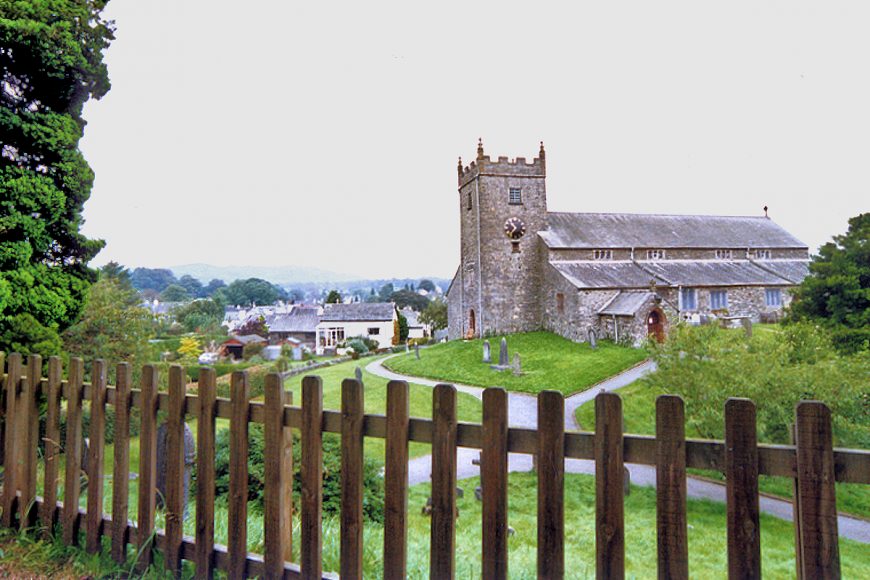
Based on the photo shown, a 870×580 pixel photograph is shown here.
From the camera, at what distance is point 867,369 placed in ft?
30.3

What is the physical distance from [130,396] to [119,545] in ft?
3.09

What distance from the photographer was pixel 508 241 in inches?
1044

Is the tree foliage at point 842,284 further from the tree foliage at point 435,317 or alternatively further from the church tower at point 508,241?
the tree foliage at point 435,317

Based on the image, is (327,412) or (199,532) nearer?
(327,412)

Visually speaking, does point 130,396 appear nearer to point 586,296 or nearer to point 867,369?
point 867,369

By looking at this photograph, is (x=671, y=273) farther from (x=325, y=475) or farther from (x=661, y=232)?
(x=325, y=475)

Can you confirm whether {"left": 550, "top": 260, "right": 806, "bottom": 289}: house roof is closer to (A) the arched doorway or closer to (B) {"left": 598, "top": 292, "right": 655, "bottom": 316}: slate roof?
(B) {"left": 598, "top": 292, "right": 655, "bottom": 316}: slate roof

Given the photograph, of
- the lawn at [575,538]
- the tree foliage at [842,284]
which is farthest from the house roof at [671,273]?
the lawn at [575,538]

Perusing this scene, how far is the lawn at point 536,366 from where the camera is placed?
40.5 feet

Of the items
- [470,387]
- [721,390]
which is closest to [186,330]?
[470,387]

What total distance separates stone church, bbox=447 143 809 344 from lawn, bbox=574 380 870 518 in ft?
A: 35.9

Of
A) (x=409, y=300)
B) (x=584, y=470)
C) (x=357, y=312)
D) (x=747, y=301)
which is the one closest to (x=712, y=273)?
(x=747, y=301)

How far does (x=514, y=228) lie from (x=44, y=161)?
903 inches

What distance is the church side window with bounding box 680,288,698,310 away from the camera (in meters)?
24.1
